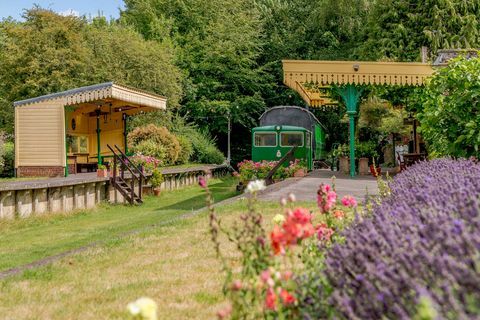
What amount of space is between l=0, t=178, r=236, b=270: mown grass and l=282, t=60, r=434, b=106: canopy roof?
4.62 m

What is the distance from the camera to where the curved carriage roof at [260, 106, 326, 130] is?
2864 centimetres

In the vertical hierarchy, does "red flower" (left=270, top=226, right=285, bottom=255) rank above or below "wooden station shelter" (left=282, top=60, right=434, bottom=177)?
below

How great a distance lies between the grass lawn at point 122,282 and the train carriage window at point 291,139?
1603 cm

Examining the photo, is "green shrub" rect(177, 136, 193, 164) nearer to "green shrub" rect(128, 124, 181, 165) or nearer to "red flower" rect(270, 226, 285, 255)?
"green shrub" rect(128, 124, 181, 165)

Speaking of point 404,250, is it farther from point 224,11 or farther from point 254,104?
point 224,11

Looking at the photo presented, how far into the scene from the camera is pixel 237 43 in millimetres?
40312

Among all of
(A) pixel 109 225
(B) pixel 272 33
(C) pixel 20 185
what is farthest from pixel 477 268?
(B) pixel 272 33

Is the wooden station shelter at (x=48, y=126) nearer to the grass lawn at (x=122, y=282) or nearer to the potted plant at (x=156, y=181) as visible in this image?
the potted plant at (x=156, y=181)

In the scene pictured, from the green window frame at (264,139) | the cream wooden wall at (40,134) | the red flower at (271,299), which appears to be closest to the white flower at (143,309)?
the red flower at (271,299)

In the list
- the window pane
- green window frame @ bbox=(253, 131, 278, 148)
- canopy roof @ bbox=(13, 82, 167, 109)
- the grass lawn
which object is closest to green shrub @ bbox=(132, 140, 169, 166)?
the window pane

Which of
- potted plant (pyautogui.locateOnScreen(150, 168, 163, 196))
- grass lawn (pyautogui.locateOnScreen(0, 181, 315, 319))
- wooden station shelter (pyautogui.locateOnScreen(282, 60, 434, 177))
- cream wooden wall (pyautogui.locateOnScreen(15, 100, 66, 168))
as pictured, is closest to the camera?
grass lawn (pyautogui.locateOnScreen(0, 181, 315, 319))

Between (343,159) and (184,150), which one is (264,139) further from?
(184,150)

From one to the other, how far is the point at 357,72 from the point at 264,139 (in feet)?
21.6

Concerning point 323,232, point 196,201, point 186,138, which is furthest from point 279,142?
point 323,232
